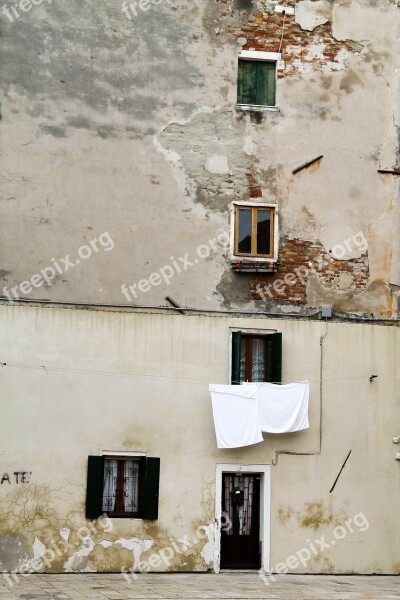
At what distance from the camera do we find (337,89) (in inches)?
760

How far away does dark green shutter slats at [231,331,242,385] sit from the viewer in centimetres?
1798

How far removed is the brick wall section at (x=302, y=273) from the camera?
1861 cm

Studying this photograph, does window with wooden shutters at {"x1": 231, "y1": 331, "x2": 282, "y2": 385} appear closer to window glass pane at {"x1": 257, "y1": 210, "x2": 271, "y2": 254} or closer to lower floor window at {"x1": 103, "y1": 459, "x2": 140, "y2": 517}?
window glass pane at {"x1": 257, "y1": 210, "x2": 271, "y2": 254}

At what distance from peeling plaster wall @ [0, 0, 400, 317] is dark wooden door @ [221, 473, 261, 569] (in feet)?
11.2

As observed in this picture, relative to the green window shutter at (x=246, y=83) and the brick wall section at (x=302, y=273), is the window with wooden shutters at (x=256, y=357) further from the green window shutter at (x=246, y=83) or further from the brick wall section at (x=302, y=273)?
the green window shutter at (x=246, y=83)

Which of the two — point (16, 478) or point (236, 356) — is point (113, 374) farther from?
point (16, 478)

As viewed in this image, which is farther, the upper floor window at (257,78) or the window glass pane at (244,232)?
the upper floor window at (257,78)

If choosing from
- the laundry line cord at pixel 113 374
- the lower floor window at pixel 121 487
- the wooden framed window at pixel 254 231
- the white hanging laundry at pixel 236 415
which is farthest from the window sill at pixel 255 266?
the lower floor window at pixel 121 487

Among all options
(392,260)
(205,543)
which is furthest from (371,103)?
(205,543)

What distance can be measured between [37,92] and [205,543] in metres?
9.07

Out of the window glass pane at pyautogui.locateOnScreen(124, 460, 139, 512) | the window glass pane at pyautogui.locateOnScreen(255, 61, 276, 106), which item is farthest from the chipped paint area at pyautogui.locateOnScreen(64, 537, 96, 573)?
the window glass pane at pyautogui.locateOnScreen(255, 61, 276, 106)

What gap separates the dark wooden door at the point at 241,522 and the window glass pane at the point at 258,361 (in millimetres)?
1866

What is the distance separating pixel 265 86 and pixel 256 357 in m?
5.48

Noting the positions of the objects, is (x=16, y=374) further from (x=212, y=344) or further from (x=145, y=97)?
(x=145, y=97)
